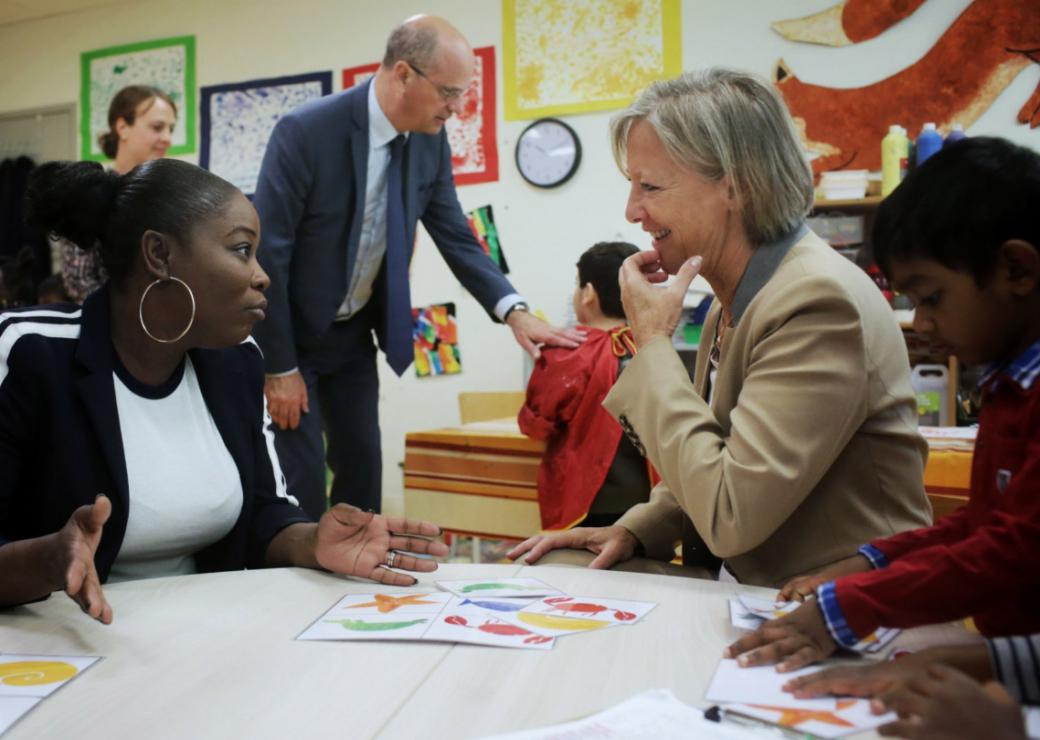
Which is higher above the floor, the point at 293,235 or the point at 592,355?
the point at 293,235

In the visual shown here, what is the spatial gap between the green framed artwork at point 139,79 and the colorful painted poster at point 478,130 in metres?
1.37

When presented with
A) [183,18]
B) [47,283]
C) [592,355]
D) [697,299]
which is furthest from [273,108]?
[592,355]

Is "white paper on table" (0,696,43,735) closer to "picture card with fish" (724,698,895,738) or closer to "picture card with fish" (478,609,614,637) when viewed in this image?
"picture card with fish" (478,609,614,637)

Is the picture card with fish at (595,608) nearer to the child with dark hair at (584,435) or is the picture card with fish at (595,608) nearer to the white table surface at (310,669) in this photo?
the white table surface at (310,669)

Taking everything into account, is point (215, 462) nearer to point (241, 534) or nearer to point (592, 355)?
point (241, 534)

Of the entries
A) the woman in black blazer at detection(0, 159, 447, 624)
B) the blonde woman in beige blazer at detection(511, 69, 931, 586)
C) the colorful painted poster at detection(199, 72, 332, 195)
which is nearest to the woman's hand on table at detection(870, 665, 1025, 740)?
the blonde woman in beige blazer at detection(511, 69, 931, 586)

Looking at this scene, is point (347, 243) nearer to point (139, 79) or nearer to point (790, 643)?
point (790, 643)

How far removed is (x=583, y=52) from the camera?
14.1 feet

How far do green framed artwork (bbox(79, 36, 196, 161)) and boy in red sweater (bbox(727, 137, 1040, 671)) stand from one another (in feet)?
16.6

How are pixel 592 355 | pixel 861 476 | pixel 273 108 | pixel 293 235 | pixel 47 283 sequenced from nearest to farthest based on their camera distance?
1. pixel 861 476
2. pixel 293 235
3. pixel 592 355
4. pixel 47 283
5. pixel 273 108

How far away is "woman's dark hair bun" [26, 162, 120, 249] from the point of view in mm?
1396

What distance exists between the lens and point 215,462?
1370 millimetres

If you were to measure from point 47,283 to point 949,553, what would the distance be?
4643mm

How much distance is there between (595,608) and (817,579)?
0.27m
